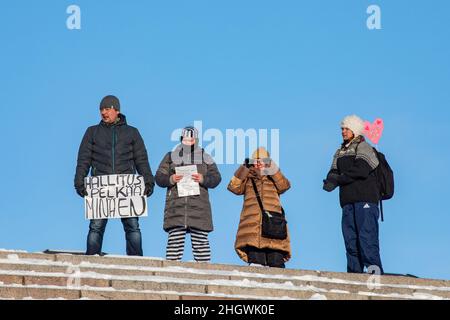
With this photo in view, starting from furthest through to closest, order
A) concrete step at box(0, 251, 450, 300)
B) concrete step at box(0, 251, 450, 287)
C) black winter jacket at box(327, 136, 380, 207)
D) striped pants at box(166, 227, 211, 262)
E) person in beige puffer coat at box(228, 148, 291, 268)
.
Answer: person in beige puffer coat at box(228, 148, 291, 268), black winter jacket at box(327, 136, 380, 207), striped pants at box(166, 227, 211, 262), concrete step at box(0, 251, 450, 287), concrete step at box(0, 251, 450, 300)

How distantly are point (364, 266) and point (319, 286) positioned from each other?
1.42m

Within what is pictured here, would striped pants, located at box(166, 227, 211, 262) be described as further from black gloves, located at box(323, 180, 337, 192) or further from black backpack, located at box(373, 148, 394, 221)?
black backpack, located at box(373, 148, 394, 221)

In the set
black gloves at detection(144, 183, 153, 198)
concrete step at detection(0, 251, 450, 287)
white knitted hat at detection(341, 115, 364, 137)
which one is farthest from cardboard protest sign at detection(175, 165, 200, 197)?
white knitted hat at detection(341, 115, 364, 137)

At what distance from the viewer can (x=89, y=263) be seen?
14742mm

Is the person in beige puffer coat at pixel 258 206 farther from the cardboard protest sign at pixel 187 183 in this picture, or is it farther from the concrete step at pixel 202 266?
the concrete step at pixel 202 266

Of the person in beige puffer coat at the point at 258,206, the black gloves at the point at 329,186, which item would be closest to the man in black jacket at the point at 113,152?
the person in beige puffer coat at the point at 258,206

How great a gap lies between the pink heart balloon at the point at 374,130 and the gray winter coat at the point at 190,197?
210 centimetres

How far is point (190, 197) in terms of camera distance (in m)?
16.7

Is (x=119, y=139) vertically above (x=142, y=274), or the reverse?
(x=119, y=139)

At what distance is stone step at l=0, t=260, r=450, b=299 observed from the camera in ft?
47.1

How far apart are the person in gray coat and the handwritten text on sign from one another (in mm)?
366
